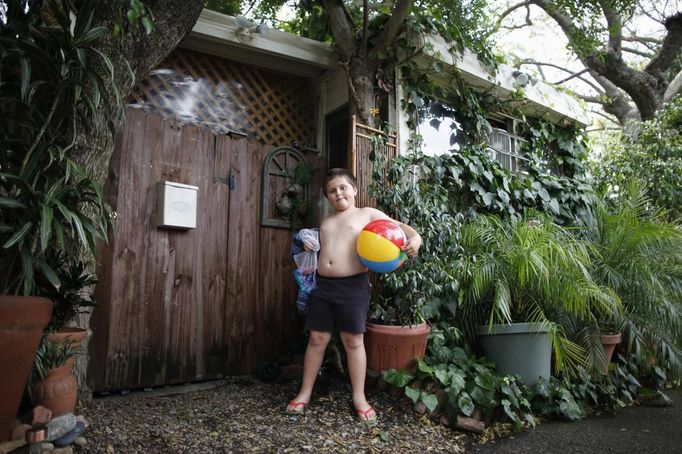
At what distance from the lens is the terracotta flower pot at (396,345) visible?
10.3ft

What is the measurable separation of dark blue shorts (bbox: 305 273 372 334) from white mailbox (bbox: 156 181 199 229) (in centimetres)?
134

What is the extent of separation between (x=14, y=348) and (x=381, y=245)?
190 cm

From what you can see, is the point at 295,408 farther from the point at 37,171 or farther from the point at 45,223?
the point at 37,171

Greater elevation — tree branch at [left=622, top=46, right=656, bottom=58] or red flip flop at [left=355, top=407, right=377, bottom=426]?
tree branch at [left=622, top=46, right=656, bottom=58]

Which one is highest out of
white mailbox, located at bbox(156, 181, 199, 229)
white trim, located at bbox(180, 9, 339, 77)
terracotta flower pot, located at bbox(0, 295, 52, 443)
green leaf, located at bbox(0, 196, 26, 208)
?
white trim, located at bbox(180, 9, 339, 77)

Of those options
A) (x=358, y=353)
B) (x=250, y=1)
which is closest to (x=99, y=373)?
(x=358, y=353)

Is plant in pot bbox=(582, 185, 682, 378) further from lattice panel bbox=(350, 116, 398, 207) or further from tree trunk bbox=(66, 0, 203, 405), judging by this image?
tree trunk bbox=(66, 0, 203, 405)

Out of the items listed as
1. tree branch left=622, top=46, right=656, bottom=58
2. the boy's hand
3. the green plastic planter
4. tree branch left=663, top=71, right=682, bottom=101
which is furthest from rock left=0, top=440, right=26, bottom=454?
tree branch left=622, top=46, right=656, bottom=58

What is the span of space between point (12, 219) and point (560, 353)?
3626mm

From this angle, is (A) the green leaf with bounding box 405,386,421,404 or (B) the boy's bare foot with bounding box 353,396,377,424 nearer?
(B) the boy's bare foot with bounding box 353,396,377,424

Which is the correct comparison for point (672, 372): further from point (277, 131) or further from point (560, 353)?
point (277, 131)

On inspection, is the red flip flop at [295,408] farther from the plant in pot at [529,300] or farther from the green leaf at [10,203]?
the green leaf at [10,203]

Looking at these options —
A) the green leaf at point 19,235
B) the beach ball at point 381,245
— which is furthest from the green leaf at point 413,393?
the green leaf at point 19,235

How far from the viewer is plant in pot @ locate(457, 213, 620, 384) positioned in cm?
330
